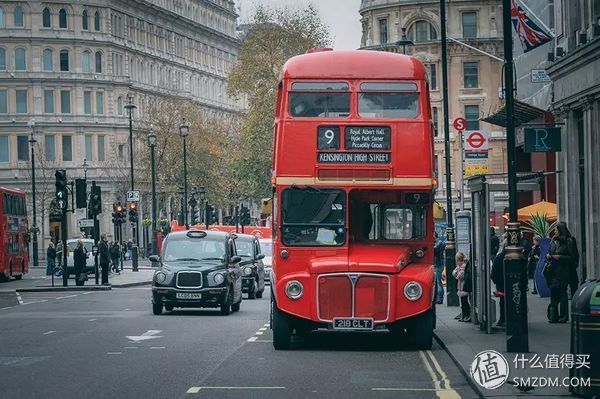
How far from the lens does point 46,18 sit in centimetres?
12988

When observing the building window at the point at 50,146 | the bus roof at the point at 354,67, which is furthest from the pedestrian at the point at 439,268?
the building window at the point at 50,146

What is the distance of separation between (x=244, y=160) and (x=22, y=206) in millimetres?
35718

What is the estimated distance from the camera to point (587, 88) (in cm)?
3462

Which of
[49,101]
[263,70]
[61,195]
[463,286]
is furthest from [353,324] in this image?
[49,101]

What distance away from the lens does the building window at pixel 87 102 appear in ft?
431

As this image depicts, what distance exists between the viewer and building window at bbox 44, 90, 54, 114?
130 metres

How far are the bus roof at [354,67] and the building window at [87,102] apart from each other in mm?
108435

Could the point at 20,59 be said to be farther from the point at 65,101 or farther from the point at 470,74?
the point at 470,74

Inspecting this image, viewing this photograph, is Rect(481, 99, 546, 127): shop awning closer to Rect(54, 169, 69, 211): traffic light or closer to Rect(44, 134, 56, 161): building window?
Rect(54, 169, 69, 211): traffic light

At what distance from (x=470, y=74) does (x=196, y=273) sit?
75.2 m

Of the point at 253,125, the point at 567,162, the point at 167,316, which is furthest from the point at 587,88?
the point at 253,125

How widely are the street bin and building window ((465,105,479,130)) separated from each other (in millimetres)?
91472

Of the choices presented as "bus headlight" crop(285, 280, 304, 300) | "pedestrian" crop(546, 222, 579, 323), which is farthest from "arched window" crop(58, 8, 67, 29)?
"bus headlight" crop(285, 280, 304, 300)

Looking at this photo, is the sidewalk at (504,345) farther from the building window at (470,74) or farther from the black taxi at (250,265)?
the building window at (470,74)
